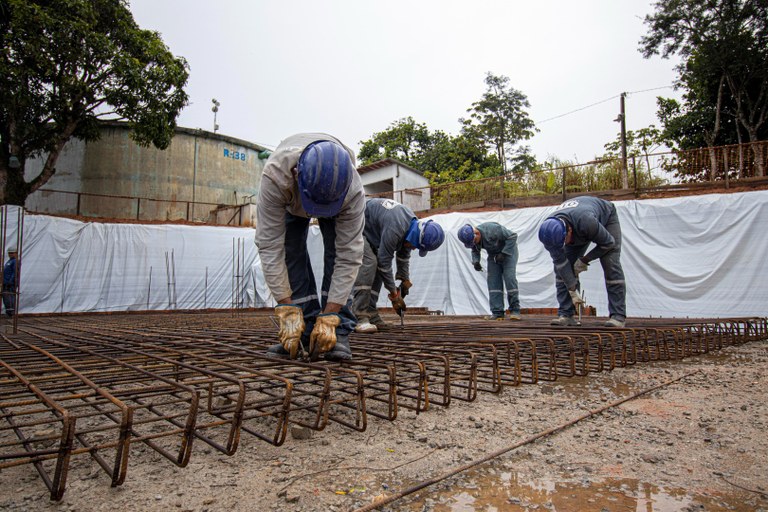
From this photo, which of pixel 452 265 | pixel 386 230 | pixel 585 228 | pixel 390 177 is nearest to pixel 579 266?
pixel 585 228

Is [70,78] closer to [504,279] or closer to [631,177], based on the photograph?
[504,279]

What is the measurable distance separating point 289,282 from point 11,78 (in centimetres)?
1312

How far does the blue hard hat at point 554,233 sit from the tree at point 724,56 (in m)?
16.8

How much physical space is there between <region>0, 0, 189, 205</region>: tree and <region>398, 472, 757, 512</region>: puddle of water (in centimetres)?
1425

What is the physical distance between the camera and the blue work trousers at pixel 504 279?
6.32 meters

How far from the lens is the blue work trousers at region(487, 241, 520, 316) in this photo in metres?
6.32

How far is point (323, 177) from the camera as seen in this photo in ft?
→ 6.43

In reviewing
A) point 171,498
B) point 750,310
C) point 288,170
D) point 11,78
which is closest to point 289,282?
point 288,170

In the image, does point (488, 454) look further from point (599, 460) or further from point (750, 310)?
point (750, 310)

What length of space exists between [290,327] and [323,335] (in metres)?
0.18

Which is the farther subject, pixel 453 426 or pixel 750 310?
pixel 750 310

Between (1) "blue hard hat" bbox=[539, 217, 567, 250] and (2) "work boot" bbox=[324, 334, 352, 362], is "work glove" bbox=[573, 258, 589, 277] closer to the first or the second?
(1) "blue hard hat" bbox=[539, 217, 567, 250]

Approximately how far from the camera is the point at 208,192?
818 inches

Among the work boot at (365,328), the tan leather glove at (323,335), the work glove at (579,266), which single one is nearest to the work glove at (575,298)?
the work glove at (579,266)
